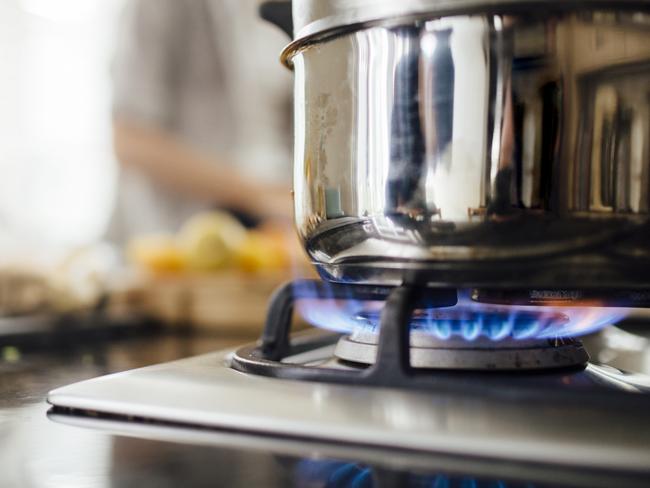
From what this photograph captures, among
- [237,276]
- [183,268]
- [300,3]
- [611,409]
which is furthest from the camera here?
[183,268]

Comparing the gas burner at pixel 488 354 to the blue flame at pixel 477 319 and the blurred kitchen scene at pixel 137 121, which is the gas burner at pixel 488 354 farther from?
the blurred kitchen scene at pixel 137 121

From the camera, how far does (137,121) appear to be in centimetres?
229

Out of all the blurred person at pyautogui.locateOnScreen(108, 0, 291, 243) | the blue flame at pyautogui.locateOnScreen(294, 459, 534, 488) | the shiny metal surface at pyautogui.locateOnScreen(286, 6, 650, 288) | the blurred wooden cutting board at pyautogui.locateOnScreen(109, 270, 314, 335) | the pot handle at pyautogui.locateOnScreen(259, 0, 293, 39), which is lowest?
the blurred wooden cutting board at pyautogui.locateOnScreen(109, 270, 314, 335)

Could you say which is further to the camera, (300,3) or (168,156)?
(168,156)

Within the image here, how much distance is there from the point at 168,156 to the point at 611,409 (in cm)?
220

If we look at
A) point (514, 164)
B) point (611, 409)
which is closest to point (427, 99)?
point (514, 164)

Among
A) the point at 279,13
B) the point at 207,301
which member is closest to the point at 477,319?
the point at 279,13

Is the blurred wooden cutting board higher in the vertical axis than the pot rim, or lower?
lower

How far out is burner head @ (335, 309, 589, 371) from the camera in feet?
1.18

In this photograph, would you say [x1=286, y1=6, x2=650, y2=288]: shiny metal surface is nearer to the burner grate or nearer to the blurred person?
the burner grate

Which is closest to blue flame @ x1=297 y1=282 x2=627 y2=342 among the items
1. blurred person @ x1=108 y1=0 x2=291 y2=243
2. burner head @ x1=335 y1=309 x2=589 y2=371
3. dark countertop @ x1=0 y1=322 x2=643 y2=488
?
burner head @ x1=335 y1=309 x2=589 y2=371

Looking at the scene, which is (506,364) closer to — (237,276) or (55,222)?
(237,276)

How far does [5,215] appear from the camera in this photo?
2166 millimetres

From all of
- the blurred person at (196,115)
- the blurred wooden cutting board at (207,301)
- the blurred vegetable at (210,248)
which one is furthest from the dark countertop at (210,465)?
the blurred person at (196,115)
